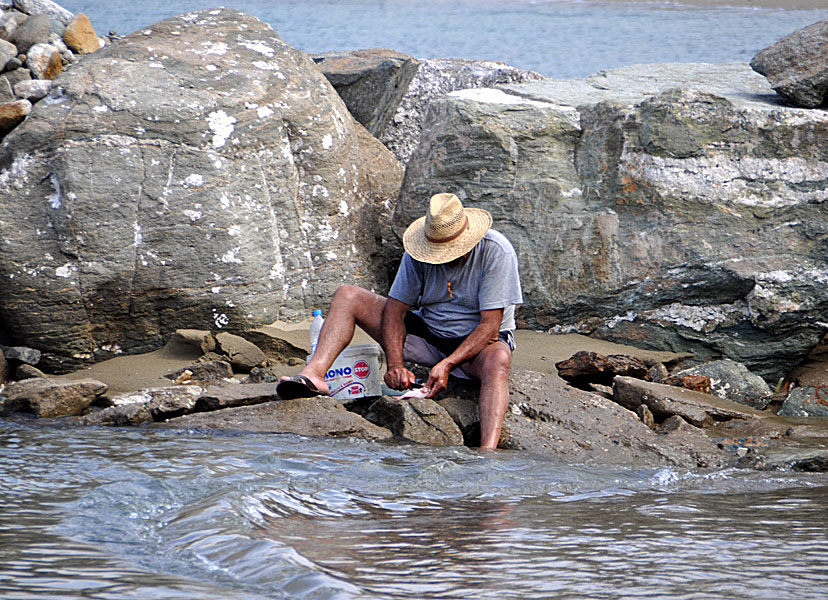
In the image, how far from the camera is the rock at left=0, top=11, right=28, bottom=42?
8.33 m

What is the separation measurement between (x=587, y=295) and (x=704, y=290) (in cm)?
78

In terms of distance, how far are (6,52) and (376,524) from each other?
6.54m

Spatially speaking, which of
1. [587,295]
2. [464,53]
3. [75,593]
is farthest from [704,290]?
[464,53]

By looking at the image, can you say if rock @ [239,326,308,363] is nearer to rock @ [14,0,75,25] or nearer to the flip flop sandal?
the flip flop sandal

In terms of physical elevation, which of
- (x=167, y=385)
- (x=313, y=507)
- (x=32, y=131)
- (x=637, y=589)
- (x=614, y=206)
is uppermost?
(x=32, y=131)

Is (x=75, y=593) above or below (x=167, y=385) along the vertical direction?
above

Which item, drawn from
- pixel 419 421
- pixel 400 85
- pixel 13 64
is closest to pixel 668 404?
pixel 419 421

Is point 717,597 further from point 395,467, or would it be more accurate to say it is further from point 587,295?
point 587,295

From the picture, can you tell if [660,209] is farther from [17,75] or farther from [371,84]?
[17,75]

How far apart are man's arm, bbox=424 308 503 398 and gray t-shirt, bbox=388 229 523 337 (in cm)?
6

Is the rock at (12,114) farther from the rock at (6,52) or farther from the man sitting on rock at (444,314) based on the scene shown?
the man sitting on rock at (444,314)

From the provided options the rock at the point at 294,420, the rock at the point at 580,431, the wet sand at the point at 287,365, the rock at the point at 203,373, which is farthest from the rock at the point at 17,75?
the rock at the point at 580,431

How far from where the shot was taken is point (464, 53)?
14.1 metres

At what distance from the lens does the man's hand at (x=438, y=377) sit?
15.3ft
